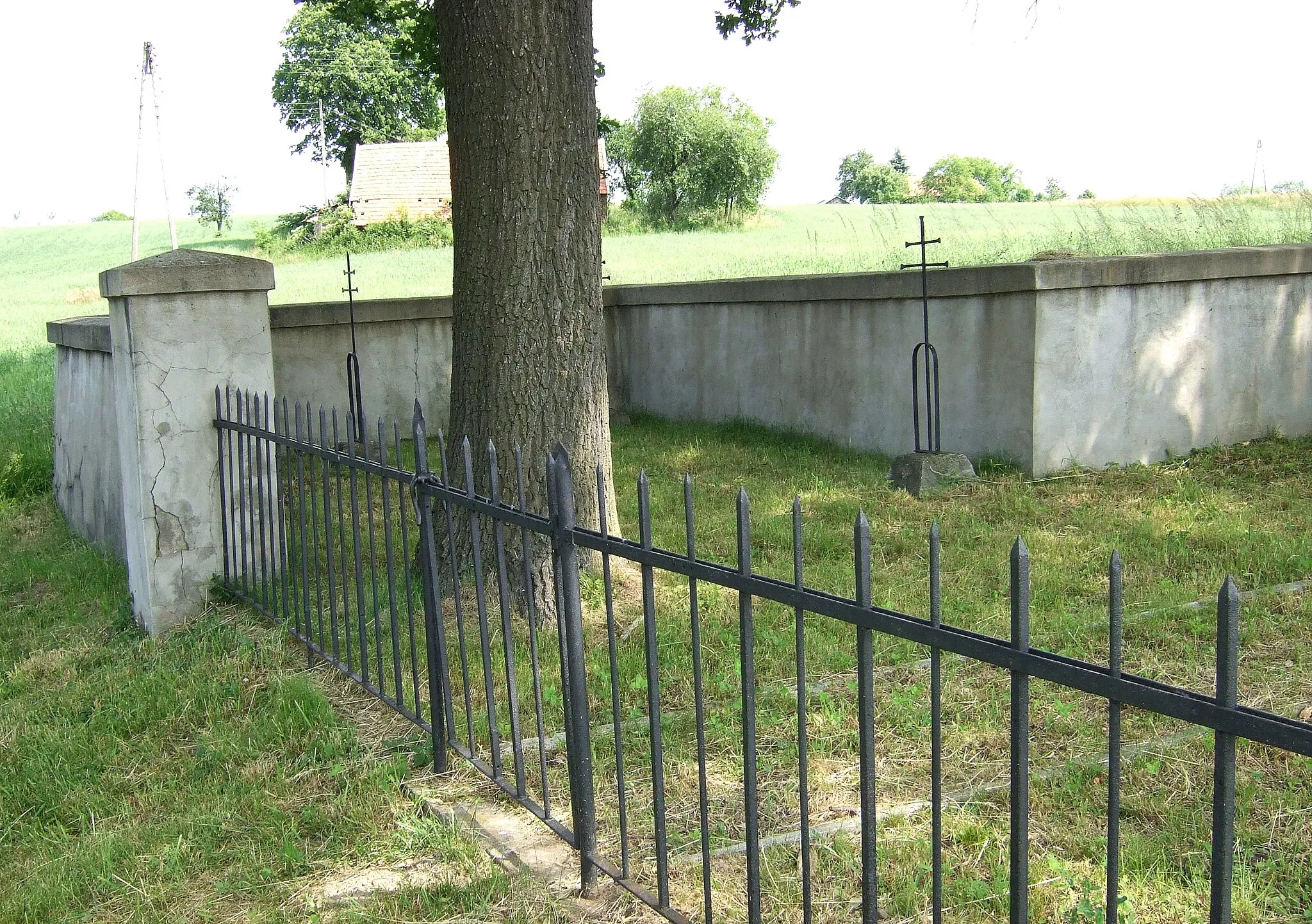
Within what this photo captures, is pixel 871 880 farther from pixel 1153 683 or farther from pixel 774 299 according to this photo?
pixel 774 299

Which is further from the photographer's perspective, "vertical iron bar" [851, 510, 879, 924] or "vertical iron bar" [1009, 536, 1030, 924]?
"vertical iron bar" [851, 510, 879, 924]

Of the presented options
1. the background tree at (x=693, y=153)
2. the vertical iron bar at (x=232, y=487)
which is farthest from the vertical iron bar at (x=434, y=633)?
the background tree at (x=693, y=153)

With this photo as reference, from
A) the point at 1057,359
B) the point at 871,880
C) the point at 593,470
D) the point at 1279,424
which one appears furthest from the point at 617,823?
the point at 1279,424

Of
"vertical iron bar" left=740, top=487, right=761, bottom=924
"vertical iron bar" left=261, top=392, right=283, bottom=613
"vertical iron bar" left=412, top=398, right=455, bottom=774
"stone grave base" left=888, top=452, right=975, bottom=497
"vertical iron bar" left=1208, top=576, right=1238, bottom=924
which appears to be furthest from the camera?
"stone grave base" left=888, top=452, right=975, bottom=497

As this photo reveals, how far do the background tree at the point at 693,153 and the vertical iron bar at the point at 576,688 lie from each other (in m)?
58.4

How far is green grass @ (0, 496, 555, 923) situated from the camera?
11.4ft

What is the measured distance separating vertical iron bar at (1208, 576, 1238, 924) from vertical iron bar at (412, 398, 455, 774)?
2.80 meters

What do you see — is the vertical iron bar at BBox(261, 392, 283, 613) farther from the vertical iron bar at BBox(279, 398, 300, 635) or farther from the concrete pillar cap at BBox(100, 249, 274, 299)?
the concrete pillar cap at BBox(100, 249, 274, 299)

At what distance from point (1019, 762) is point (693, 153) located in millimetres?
64422

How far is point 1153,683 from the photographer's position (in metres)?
1.74

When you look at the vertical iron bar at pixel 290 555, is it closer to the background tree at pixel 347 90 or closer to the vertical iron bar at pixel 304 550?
the vertical iron bar at pixel 304 550

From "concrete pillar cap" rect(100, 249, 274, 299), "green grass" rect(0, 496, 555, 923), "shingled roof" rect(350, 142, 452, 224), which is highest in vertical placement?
"shingled roof" rect(350, 142, 452, 224)

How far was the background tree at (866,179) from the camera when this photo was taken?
107 metres

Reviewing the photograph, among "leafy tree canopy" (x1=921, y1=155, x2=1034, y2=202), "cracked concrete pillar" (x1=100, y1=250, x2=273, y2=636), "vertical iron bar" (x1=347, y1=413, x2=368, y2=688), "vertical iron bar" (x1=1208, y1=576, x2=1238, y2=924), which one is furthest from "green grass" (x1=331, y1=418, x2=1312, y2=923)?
"leafy tree canopy" (x1=921, y1=155, x2=1034, y2=202)
